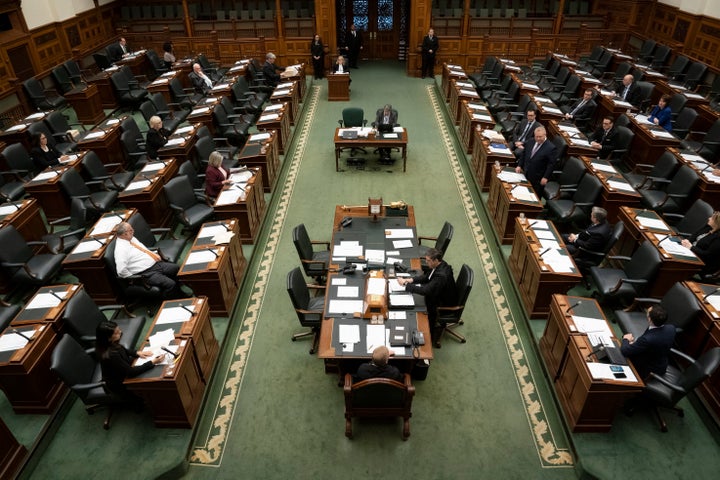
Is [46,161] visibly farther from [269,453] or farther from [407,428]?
[407,428]

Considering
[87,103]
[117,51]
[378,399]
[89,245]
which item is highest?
[117,51]

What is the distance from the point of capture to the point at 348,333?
17.0 feet

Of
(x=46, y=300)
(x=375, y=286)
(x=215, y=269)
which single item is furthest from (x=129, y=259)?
(x=375, y=286)

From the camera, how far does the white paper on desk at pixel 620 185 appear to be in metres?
7.45

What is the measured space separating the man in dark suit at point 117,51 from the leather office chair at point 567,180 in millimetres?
13041

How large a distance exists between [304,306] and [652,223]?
4911 millimetres

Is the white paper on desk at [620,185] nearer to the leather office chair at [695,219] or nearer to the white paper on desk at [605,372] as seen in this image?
the leather office chair at [695,219]

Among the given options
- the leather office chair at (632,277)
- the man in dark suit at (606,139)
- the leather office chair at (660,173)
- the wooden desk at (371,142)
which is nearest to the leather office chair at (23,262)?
the wooden desk at (371,142)

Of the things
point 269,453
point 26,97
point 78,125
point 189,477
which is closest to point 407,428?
point 269,453

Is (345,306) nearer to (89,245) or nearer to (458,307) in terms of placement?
(458,307)

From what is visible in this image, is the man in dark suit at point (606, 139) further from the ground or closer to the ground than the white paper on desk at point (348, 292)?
further from the ground

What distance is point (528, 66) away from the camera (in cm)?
1546

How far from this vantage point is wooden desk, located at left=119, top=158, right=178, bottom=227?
7.58 meters

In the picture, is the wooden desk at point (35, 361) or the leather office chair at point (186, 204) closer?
the wooden desk at point (35, 361)
